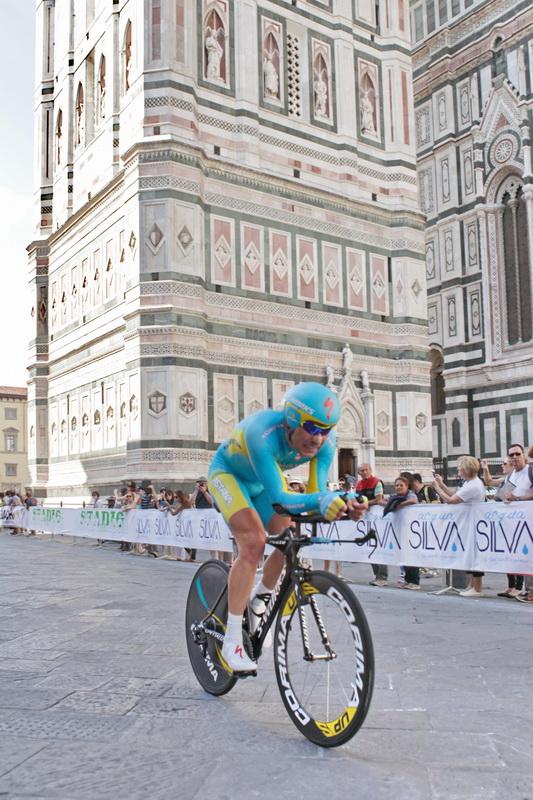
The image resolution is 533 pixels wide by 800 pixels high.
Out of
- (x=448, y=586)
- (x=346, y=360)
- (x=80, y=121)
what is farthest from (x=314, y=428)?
(x=80, y=121)

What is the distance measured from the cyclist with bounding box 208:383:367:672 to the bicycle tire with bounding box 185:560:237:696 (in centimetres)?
26

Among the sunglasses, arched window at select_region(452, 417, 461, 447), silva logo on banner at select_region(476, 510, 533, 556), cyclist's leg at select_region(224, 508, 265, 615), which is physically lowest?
silva logo on banner at select_region(476, 510, 533, 556)

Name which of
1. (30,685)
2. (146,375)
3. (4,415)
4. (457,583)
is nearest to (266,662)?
(30,685)

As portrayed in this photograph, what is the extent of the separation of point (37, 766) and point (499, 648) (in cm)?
396

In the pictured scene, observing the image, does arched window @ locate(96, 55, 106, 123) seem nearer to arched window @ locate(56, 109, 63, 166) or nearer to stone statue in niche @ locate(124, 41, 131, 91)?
stone statue in niche @ locate(124, 41, 131, 91)

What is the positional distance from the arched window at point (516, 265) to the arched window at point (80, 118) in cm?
1894

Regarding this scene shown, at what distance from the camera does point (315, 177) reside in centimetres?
2947

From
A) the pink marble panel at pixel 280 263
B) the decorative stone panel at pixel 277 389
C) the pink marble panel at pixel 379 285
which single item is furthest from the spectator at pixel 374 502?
the pink marble panel at pixel 379 285

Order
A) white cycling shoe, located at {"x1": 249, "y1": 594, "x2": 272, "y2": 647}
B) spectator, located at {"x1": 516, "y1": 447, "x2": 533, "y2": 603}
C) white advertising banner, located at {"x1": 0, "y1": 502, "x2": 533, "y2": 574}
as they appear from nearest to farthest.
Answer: white cycling shoe, located at {"x1": 249, "y1": 594, "x2": 272, "y2": 647}, white advertising banner, located at {"x1": 0, "y1": 502, "x2": 533, "y2": 574}, spectator, located at {"x1": 516, "y1": 447, "x2": 533, "y2": 603}

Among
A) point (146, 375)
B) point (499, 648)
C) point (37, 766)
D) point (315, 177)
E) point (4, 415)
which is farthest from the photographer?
point (4, 415)

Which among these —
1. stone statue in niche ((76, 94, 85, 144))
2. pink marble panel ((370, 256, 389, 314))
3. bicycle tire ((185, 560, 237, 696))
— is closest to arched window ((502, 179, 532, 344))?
pink marble panel ((370, 256, 389, 314))

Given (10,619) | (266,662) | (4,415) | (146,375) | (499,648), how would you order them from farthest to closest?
(4,415) → (146,375) → (10,619) → (499,648) → (266,662)

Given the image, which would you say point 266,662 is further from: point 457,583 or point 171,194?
point 171,194

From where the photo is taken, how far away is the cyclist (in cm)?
391
